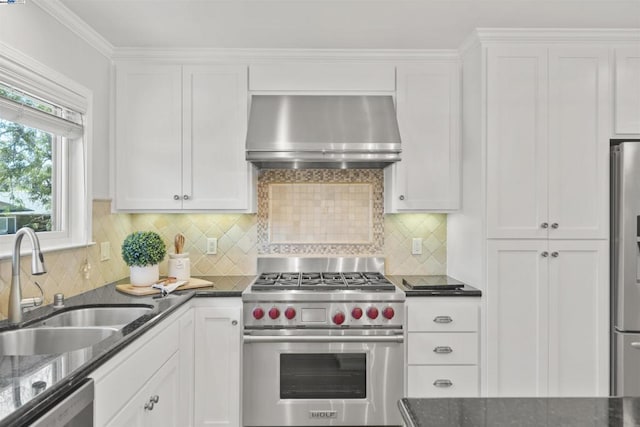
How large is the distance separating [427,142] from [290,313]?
139 cm

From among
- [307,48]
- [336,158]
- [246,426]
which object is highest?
[307,48]

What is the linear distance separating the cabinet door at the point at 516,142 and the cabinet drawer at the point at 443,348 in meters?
0.64

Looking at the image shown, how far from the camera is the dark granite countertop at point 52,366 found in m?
1.07

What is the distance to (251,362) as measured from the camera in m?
2.52

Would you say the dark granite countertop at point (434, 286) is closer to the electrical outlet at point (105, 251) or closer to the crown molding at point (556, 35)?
the crown molding at point (556, 35)

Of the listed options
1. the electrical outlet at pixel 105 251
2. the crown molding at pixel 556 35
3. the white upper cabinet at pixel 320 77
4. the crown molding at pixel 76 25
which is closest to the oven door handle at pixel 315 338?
the electrical outlet at pixel 105 251

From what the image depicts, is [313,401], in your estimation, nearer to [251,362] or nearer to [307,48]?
[251,362]

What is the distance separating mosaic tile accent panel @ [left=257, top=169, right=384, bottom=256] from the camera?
10.3ft

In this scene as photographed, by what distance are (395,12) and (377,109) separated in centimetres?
63

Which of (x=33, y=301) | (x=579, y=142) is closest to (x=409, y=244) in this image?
(x=579, y=142)

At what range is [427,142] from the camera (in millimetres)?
2805

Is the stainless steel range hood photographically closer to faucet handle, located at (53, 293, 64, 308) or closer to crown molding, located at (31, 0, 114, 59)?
crown molding, located at (31, 0, 114, 59)

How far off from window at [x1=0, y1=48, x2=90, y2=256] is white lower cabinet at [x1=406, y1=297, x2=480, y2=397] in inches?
79.4

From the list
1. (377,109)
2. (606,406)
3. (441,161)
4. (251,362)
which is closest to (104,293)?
(251,362)
